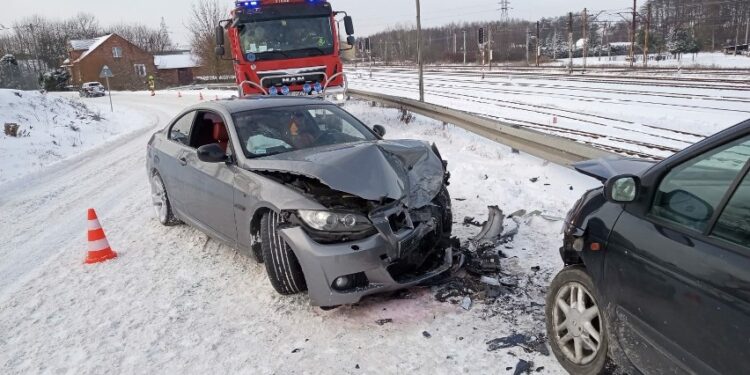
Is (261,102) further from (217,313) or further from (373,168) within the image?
(217,313)

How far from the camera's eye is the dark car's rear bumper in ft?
11.9

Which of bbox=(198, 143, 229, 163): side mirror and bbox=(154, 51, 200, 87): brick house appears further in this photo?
bbox=(154, 51, 200, 87): brick house

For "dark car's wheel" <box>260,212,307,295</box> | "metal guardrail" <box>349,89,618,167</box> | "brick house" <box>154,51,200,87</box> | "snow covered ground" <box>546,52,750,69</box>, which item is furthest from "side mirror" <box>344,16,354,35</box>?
"brick house" <box>154,51,200,87</box>

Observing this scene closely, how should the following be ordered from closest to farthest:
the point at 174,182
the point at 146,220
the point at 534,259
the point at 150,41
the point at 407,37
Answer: the point at 534,259, the point at 174,182, the point at 146,220, the point at 407,37, the point at 150,41

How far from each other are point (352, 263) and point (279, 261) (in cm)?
72

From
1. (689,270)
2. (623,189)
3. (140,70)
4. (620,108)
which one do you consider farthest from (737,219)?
(140,70)

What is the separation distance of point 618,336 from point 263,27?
1139 cm

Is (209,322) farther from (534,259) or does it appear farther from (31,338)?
(534,259)

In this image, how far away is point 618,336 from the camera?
8.71 feet

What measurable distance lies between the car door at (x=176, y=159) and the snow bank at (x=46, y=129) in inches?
254

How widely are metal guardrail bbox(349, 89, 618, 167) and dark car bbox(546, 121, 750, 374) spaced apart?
2.95 m

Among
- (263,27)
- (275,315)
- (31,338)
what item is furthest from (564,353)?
(263,27)

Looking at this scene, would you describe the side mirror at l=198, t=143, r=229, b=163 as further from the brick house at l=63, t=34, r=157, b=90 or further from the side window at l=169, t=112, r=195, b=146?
the brick house at l=63, t=34, r=157, b=90

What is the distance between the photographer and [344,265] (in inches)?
143
